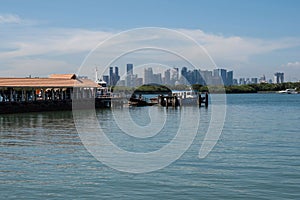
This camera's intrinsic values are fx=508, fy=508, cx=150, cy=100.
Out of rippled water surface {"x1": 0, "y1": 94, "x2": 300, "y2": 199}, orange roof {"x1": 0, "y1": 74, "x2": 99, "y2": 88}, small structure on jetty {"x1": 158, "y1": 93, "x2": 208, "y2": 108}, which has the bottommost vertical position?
rippled water surface {"x1": 0, "y1": 94, "x2": 300, "y2": 199}

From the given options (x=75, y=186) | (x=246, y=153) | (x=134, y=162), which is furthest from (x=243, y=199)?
(x=246, y=153)

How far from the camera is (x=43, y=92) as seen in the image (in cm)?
6975

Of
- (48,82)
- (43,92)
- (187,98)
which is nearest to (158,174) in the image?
(43,92)

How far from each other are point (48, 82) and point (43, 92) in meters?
1.63

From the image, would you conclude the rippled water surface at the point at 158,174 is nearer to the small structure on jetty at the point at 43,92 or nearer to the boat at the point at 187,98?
the small structure on jetty at the point at 43,92

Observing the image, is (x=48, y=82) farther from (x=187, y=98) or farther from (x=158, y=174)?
(x=158, y=174)

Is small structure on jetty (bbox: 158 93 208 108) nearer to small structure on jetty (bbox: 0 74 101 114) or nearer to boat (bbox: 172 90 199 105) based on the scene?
boat (bbox: 172 90 199 105)

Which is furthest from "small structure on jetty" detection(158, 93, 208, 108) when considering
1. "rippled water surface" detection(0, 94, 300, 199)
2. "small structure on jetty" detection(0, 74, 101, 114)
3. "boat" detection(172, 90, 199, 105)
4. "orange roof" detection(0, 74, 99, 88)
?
"rippled water surface" detection(0, 94, 300, 199)

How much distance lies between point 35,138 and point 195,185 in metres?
16.6

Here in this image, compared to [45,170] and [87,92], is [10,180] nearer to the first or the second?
[45,170]

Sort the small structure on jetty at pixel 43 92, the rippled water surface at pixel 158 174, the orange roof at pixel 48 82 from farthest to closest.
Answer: the orange roof at pixel 48 82 < the small structure on jetty at pixel 43 92 < the rippled water surface at pixel 158 174

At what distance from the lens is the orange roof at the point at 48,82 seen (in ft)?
208

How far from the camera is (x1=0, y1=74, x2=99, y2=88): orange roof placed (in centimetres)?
6347

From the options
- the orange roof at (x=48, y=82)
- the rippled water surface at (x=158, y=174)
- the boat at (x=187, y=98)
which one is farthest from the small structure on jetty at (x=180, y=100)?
the rippled water surface at (x=158, y=174)
